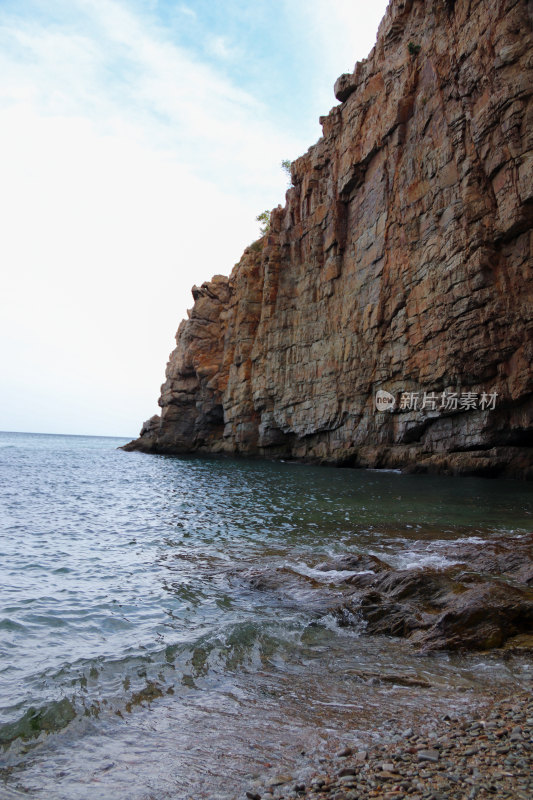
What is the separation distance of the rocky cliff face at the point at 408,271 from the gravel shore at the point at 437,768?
27.1 m

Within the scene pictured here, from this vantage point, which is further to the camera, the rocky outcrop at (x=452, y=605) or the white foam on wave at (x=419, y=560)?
the white foam on wave at (x=419, y=560)

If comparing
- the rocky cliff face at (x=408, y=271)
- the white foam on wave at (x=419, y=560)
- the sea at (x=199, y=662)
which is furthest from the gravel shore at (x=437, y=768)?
the rocky cliff face at (x=408, y=271)

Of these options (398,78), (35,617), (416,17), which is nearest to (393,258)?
(398,78)

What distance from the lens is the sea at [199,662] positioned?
179 inches

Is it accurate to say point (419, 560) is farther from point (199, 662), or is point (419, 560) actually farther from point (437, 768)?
point (437, 768)

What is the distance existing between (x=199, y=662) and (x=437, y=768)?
12.2 feet

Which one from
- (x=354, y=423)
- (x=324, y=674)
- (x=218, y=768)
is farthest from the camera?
(x=354, y=423)

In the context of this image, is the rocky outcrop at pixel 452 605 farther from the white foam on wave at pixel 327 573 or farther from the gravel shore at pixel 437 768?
the gravel shore at pixel 437 768

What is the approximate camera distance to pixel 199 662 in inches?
265

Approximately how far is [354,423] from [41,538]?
29.7 metres

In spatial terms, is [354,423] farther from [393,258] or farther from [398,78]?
[398,78]

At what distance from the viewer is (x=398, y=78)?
36.8m

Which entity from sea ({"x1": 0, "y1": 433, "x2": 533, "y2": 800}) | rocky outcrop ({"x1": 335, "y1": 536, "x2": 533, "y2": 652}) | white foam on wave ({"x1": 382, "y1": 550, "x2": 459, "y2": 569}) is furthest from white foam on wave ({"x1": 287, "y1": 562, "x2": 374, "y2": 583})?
white foam on wave ({"x1": 382, "y1": 550, "x2": 459, "y2": 569})

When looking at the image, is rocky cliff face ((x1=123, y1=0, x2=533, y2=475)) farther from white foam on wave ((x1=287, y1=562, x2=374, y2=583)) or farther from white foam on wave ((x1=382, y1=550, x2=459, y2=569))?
white foam on wave ((x1=287, y1=562, x2=374, y2=583))
